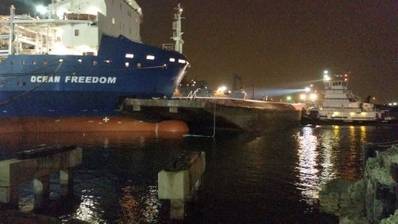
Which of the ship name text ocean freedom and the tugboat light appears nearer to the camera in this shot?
the ship name text ocean freedom

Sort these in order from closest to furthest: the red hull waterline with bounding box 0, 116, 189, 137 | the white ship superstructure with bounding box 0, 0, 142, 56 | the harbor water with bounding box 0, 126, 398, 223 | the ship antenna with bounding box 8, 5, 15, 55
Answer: the harbor water with bounding box 0, 126, 398, 223 → the ship antenna with bounding box 8, 5, 15, 55 → the red hull waterline with bounding box 0, 116, 189, 137 → the white ship superstructure with bounding box 0, 0, 142, 56

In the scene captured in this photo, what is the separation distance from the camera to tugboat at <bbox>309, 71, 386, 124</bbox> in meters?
64.5

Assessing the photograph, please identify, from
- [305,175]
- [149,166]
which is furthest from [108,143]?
[305,175]

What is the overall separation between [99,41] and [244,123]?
49.8 feet

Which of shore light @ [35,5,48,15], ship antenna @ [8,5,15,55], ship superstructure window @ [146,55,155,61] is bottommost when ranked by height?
ship superstructure window @ [146,55,155,61]

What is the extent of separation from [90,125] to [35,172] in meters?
23.3

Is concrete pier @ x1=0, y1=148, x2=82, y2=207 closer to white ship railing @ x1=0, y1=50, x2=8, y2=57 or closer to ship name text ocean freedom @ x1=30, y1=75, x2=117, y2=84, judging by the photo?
ship name text ocean freedom @ x1=30, y1=75, x2=117, y2=84

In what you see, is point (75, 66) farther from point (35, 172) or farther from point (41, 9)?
point (35, 172)

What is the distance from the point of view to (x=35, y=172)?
1191cm

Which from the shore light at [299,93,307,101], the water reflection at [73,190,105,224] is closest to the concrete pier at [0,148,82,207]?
the water reflection at [73,190,105,224]

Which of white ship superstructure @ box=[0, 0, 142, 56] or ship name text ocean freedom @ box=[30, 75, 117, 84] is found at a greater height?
white ship superstructure @ box=[0, 0, 142, 56]

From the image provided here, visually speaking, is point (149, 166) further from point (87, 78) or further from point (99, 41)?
point (99, 41)

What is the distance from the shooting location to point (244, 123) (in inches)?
1550

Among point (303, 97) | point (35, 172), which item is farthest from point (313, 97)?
point (35, 172)
